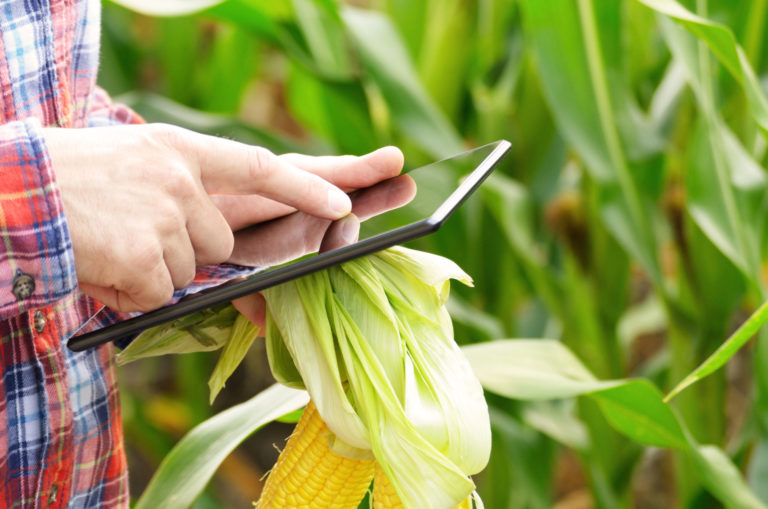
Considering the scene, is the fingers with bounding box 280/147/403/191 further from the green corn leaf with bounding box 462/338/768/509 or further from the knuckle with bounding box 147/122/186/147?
the green corn leaf with bounding box 462/338/768/509

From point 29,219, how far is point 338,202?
113 mm

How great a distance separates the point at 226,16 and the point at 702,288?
483 mm

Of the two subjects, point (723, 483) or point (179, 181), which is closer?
point (179, 181)

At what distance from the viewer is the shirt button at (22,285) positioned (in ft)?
0.95

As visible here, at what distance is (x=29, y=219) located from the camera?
281mm

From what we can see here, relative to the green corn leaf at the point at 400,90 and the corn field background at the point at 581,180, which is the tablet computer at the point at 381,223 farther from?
the green corn leaf at the point at 400,90

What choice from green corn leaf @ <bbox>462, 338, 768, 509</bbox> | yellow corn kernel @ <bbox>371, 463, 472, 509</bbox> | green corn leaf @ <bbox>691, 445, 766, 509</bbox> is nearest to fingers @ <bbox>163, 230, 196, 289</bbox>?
yellow corn kernel @ <bbox>371, 463, 472, 509</bbox>

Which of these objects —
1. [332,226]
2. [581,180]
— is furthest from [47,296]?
[581,180]

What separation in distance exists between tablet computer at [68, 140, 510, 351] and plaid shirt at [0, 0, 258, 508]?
0.03 meters

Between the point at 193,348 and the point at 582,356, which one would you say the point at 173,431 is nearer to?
the point at 582,356

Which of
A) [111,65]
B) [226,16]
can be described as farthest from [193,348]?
[111,65]

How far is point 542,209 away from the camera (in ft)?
2.80

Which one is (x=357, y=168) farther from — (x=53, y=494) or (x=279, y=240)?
(x=53, y=494)

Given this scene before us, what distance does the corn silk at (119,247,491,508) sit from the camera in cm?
31
